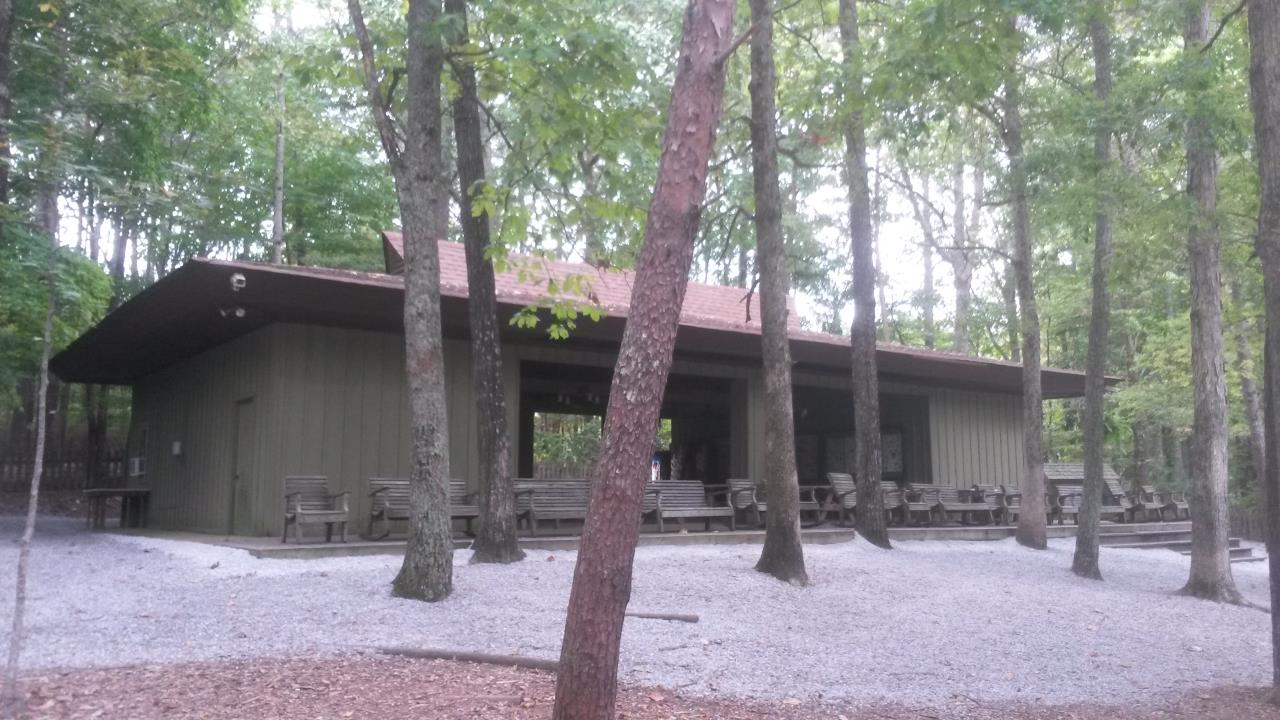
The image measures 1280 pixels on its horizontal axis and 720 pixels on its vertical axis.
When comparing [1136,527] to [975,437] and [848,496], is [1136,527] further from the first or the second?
[848,496]

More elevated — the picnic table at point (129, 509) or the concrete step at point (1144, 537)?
the picnic table at point (129, 509)

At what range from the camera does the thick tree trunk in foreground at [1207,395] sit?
1127 cm

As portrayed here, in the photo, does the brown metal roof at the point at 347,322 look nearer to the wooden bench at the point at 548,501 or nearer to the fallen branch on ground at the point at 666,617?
the wooden bench at the point at 548,501

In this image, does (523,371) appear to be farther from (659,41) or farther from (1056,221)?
(1056,221)

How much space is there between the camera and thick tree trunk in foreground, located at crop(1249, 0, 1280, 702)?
23.6 ft

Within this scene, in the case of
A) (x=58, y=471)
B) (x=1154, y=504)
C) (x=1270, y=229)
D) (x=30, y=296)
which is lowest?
(x=1154, y=504)

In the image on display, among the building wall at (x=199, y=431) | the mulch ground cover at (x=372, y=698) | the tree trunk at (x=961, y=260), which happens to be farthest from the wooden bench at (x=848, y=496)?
the tree trunk at (x=961, y=260)

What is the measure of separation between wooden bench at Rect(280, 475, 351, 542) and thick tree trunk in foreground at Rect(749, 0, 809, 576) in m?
4.74

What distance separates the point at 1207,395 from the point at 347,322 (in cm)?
1067

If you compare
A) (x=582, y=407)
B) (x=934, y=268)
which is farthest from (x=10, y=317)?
(x=934, y=268)

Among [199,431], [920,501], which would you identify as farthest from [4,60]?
[920,501]

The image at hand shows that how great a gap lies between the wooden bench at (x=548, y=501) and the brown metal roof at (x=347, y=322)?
2.24m

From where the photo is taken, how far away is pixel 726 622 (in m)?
8.24

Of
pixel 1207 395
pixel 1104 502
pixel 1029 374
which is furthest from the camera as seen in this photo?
pixel 1104 502
